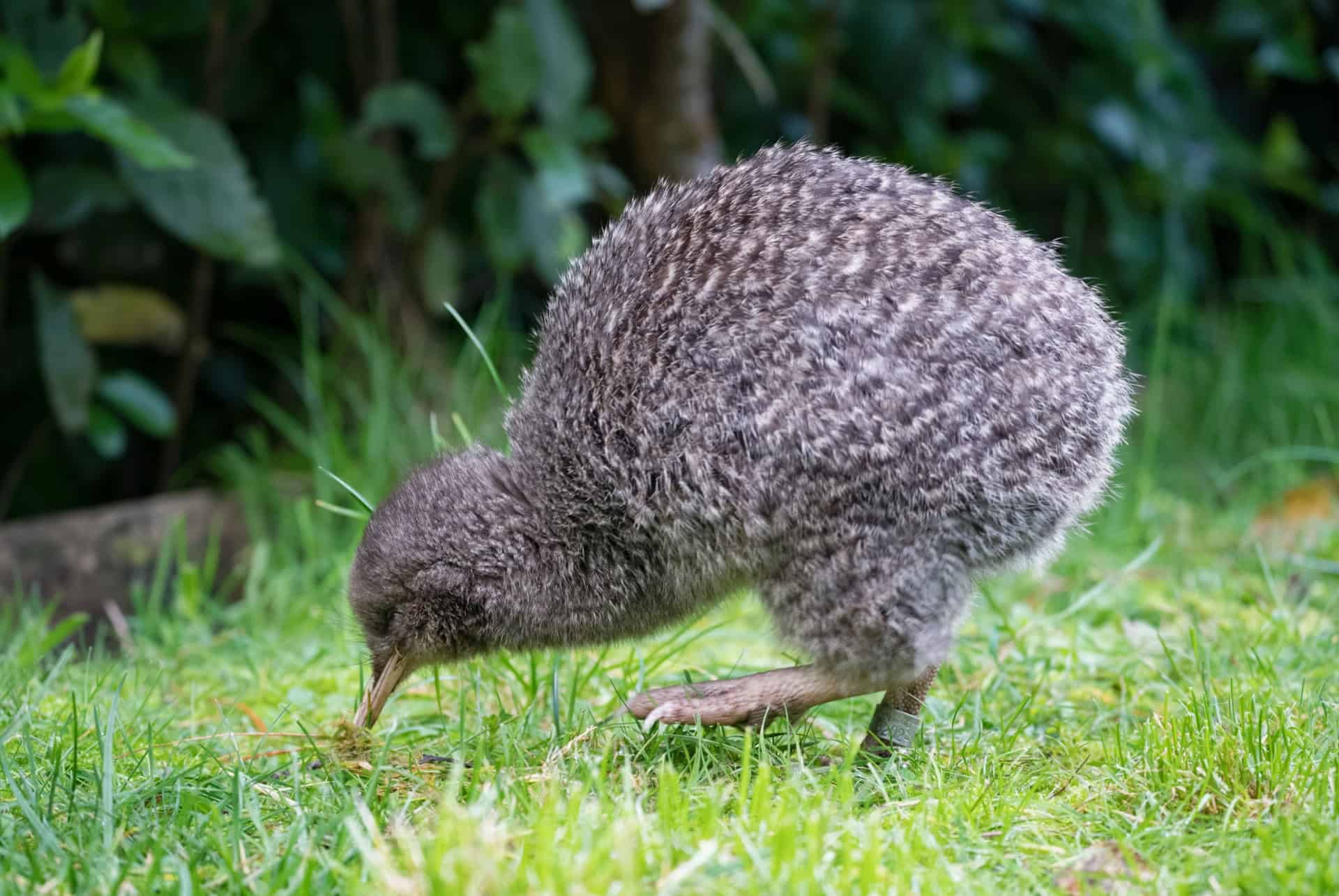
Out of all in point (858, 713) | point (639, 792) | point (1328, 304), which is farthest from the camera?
point (1328, 304)

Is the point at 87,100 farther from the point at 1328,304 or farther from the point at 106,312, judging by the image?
the point at 1328,304

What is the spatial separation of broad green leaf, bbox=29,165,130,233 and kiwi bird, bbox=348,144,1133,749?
7.14 feet

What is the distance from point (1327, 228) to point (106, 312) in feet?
20.4

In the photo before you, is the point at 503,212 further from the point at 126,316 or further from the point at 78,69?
the point at 78,69

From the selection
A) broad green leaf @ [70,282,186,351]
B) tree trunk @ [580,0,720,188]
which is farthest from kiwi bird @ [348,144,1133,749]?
tree trunk @ [580,0,720,188]

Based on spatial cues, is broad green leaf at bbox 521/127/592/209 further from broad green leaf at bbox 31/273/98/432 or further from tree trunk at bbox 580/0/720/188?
broad green leaf at bbox 31/273/98/432

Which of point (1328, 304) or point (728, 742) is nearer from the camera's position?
point (728, 742)

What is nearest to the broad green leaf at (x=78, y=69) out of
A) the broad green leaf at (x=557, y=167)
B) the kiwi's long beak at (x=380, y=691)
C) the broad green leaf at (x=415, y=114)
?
the broad green leaf at (x=415, y=114)

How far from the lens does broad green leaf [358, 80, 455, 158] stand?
17.4ft

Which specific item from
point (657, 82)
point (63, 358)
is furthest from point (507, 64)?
point (63, 358)

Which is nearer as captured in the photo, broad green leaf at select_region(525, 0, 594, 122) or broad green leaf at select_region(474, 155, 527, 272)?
broad green leaf at select_region(525, 0, 594, 122)

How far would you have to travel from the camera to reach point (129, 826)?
8.73ft

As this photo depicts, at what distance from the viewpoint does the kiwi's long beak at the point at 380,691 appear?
11.3 feet

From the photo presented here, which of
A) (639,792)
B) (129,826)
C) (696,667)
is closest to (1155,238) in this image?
(696,667)
